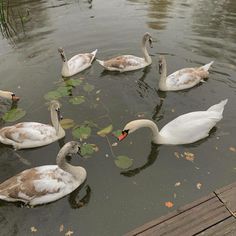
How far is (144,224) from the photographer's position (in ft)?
19.4

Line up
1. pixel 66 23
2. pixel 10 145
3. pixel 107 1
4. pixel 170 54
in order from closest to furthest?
pixel 10 145 < pixel 170 54 < pixel 66 23 < pixel 107 1

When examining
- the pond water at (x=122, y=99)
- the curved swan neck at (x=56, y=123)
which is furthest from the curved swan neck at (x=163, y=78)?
the curved swan neck at (x=56, y=123)

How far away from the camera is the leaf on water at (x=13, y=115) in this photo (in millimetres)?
9155

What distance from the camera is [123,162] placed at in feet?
24.6

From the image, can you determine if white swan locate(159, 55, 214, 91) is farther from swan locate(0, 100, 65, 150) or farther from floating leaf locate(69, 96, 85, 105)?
swan locate(0, 100, 65, 150)

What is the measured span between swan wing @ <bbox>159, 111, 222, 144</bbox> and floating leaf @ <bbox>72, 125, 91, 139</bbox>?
1892mm

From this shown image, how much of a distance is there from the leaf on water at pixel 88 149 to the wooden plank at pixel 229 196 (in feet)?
9.95

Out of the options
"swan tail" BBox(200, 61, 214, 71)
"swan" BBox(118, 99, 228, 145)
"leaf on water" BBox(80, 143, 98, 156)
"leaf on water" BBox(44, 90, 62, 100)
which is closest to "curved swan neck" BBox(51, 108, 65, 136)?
"leaf on water" BBox(80, 143, 98, 156)

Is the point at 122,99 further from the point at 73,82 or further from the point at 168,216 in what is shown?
the point at 168,216

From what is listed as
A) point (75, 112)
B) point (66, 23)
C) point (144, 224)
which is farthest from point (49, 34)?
point (144, 224)

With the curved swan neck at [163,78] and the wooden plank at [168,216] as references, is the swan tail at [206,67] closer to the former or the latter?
the curved swan neck at [163,78]

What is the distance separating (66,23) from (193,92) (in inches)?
295

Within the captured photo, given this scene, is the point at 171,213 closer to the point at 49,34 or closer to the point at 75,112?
the point at 75,112

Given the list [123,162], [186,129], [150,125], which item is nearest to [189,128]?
[186,129]
